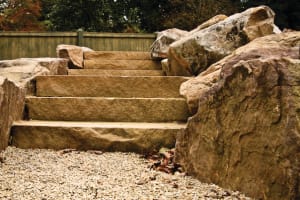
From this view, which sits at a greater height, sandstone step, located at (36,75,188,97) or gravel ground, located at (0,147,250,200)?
sandstone step, located at (36,75,188,97)

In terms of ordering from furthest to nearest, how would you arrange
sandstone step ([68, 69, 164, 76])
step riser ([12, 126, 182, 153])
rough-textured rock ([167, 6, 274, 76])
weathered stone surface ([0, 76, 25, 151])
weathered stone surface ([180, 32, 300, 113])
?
sandstone step ([68, 69, 164, 76])
rough-textured rock ([167, 6, 274, 76])
step riser ([12, 126, 182, 153])
weathered stone surface ([0, 76, 25, 151])
weathered stone surface ([180, 32, 300, 113])

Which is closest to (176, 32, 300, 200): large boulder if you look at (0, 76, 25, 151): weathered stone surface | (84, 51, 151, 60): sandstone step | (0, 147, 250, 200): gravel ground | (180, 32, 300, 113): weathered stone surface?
(0, 147, 250, 200): gravel ground

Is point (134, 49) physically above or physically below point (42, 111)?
above

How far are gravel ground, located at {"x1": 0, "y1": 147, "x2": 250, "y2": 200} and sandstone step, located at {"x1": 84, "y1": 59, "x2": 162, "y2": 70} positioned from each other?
Answer: 2803 millimetres

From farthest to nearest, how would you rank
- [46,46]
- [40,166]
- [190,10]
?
[190,10] → [46,46] → [40,166]

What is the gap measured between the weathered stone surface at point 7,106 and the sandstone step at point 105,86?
541 millimetres

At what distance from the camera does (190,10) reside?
1080 cm

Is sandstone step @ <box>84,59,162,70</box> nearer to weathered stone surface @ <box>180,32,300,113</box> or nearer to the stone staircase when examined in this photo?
the stone staircase

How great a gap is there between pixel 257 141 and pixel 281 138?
15 centimetres

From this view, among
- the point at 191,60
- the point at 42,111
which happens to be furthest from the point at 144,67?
the point at 42,111

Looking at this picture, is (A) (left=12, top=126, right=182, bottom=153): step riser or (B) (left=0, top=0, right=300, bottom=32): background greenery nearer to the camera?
(A) (left=12, top=126, right=182, bottom=153): step riser

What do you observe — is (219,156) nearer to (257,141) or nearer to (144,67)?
(257,141)

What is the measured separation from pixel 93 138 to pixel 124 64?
2.80 meters

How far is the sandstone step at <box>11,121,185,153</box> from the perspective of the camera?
2.67m
